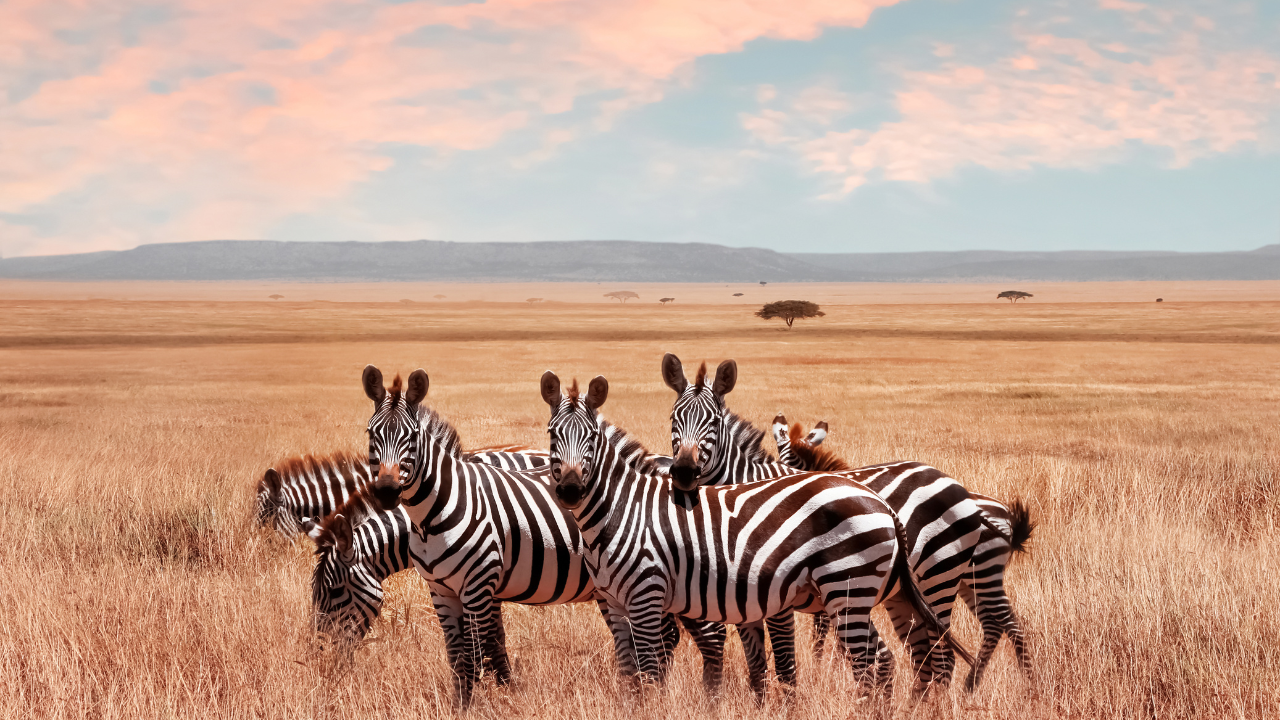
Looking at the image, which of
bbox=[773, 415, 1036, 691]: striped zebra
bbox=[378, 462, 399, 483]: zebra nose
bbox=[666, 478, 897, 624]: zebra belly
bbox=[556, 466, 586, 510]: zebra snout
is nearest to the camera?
bbox=[556, 466, 586, 510]: zebra snout

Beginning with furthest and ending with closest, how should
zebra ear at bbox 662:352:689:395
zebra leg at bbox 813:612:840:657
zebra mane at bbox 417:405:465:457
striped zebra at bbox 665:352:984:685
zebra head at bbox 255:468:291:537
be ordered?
zebra head at bbox 255:468:291:537
zebra leg at bbox 813:612:840:657
zebra ear at bbox 662:352:689:395
striped zebra at bbox 665:352:984:685
zebra mane at bbox 417:405:465:457

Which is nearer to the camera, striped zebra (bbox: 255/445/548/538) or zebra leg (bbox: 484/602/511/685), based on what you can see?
zebra leg (bbox: 484/602/511/685)

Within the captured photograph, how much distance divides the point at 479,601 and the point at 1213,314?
10810 centimetres

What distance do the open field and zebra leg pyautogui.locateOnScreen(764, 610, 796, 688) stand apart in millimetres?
220

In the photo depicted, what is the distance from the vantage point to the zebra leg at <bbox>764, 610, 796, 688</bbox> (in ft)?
19.6

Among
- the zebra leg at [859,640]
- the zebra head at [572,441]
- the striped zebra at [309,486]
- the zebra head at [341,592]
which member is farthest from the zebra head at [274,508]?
the zebra leg at [859,640]

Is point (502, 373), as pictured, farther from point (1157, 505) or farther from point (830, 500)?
point (830, 500)

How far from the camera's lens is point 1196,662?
6.59 m

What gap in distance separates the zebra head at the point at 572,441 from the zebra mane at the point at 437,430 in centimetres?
96

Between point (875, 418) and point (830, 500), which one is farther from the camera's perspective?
point (875, 418)

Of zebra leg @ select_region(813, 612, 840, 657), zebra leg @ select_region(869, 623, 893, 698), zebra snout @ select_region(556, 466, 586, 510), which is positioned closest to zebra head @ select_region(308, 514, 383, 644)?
zebra snout @ select_region(556, 466, 586, 510)

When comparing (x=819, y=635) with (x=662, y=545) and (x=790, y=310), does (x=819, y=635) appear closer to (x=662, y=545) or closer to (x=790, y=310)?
(x=662, y=545)

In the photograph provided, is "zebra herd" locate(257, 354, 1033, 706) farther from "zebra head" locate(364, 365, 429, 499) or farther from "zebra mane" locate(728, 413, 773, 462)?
"zebra mane" locate(728, 413, 773, 462)

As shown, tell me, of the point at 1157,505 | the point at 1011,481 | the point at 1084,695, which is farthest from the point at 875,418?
the point at 1084,695
